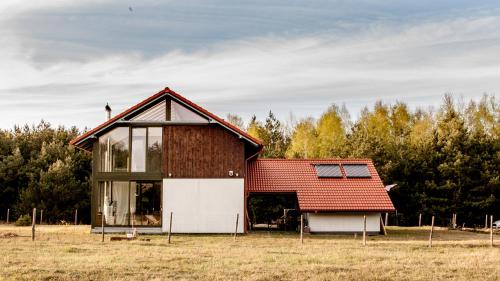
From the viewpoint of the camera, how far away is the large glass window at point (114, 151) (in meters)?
29.5

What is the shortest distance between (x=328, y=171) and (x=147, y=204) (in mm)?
9985

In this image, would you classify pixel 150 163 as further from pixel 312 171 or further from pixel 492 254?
pixel 492 254

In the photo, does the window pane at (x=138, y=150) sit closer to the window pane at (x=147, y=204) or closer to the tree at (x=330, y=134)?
the window pane at (x=147, y=204)

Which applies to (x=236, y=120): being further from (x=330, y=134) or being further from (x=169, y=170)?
(x=169, y=170)

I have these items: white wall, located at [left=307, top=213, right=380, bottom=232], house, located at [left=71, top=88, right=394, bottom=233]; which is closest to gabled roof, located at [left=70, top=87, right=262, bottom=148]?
house, located at [left=71, top=88, right=394, bottom=233]

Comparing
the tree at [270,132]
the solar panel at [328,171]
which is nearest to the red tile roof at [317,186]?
the solar panel at [328,171]

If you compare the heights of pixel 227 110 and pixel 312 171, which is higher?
pixel 227 110

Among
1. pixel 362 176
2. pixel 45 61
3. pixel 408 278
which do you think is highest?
pixel 45 61

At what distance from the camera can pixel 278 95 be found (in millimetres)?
58781

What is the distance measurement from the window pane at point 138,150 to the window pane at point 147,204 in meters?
0.81

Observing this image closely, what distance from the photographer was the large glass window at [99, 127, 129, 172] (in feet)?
96.8

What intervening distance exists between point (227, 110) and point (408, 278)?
2101 inches

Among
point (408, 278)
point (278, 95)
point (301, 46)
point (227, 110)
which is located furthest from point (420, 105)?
point (408, 278)

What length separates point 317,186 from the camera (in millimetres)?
31938
